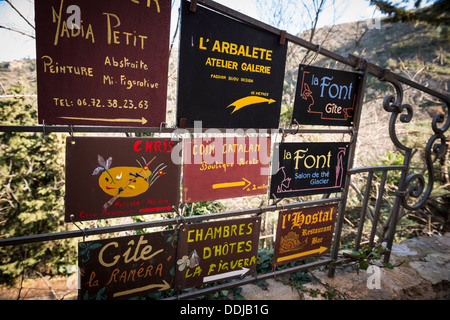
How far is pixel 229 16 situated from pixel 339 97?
3.98 ft

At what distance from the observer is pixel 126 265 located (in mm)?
1842

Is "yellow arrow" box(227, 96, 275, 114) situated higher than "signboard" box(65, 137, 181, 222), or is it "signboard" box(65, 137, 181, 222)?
"yellow arrow" box(227, 96, 275, 114)

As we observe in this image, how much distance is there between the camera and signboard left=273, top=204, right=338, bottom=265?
2.34 meters

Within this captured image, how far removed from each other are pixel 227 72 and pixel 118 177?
1.01m

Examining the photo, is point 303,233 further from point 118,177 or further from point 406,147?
point 118,177

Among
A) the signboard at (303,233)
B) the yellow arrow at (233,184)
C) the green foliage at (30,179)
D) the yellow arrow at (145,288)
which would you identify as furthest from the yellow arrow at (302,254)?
the green foliage at (30,179)

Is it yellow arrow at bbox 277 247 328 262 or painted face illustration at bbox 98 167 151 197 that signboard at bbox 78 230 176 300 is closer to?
painted face illustration at bbox 98 167 151 197

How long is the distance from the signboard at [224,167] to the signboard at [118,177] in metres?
0.12

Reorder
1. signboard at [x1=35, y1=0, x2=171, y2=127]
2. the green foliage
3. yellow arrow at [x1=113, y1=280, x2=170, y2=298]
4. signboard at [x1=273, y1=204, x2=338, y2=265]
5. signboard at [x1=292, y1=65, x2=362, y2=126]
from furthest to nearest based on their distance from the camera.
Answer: the green foliage, signboard at [x1=273, y1=204, x2=338, y2=265], signboard at [x1=292, y1=65, x2=362, y2=126], yellow arrow at [x1=113, y1=280, x2=170, y2=298], signboard at [x1=35, y1=0, x2=171, y2=127]

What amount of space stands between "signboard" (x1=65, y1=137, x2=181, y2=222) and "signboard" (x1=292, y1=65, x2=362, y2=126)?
3.67ft

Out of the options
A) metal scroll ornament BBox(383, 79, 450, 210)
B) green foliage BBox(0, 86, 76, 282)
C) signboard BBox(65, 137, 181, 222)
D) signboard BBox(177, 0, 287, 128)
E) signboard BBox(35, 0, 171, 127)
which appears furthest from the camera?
green foliage BBox(0, 86, 76, 282)

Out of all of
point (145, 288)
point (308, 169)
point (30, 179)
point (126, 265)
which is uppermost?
point (308, 169)

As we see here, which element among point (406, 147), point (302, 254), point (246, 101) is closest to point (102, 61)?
point (246, 101)

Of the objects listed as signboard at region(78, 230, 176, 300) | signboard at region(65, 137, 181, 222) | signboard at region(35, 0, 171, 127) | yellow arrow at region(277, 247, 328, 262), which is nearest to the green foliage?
signboard at region(78, 230, 176, 300)
